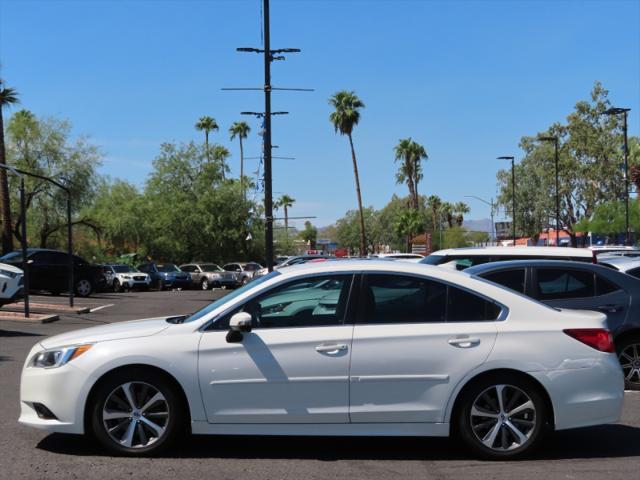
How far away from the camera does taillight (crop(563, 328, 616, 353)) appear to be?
18.9 ft

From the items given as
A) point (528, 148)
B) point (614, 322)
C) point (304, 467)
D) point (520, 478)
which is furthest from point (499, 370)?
point (528, 148)

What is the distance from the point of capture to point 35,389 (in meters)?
5.78

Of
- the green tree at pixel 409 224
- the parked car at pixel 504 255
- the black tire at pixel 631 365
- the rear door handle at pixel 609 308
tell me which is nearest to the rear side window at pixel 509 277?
the rear door handle at pixel 609 308

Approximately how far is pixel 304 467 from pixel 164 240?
162 ft

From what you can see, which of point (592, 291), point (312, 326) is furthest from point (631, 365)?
point (312, 326)

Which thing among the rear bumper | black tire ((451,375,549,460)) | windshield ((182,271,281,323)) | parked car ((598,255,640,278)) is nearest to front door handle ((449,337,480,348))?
black tire ((451,375,549,460))

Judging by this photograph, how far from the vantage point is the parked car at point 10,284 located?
17.3 metres

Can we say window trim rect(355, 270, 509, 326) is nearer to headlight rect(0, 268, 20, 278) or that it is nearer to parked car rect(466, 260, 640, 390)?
parked car rect(466, 260, 640, 390)

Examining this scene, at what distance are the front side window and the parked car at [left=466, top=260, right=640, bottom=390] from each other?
3337mm

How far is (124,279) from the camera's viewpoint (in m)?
39.8

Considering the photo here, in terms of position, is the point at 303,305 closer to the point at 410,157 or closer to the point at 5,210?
the point at 5,210

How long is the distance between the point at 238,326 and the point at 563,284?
484 centimetres

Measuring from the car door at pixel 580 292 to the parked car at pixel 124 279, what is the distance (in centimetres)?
3336

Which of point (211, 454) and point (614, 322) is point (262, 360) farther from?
point (614, 322)
